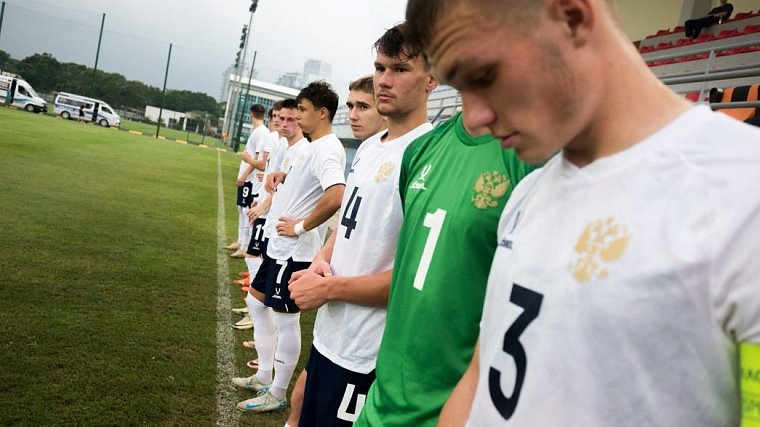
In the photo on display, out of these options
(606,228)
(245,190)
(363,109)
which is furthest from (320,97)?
(245,190)

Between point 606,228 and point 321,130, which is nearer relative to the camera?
point 606,228

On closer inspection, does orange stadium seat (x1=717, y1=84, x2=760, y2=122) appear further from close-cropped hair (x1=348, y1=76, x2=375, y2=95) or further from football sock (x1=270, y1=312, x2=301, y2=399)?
football sock (x1=270, y1=312, x2=301, y2=399)

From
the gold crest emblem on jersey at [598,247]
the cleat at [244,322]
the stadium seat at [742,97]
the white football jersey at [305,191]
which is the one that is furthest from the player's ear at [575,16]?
the stadium seat at [742,97]

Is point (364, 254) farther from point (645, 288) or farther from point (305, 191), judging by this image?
point (305, 191)

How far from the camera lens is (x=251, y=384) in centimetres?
396

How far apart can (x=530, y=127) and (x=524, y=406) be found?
496 mm

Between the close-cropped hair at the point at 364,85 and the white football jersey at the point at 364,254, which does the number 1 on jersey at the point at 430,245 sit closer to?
the white football jersey at the point at 364,254

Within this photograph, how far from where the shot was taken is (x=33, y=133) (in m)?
19.8

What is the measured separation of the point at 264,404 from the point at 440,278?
106 inches

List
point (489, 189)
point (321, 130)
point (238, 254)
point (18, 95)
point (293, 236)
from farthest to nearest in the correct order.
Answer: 1. point (18, 95)
2. point (238, 254)
3. point (321, 130)
4. point (293, 236)
5. point (489, 189)

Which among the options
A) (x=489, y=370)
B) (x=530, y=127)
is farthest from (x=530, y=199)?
(x=489, y=370)

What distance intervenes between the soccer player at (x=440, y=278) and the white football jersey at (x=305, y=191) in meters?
2.17

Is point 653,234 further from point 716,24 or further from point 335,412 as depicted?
point 716,24

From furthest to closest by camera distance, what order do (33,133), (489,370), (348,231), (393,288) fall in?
(33,133) < (348,231) < (393,288) < (489,370)
